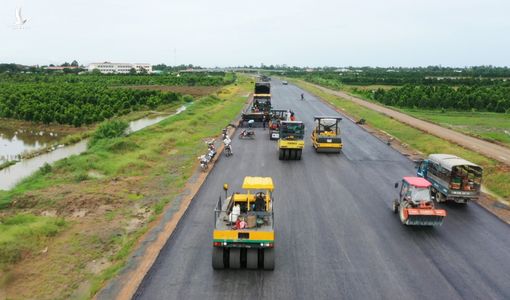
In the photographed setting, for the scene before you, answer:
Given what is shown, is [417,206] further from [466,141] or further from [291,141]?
[466,141]

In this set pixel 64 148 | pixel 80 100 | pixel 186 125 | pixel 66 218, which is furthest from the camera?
pixel 80 100

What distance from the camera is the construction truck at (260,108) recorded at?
136ft

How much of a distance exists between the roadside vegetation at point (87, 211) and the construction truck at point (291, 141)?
6.29 metres

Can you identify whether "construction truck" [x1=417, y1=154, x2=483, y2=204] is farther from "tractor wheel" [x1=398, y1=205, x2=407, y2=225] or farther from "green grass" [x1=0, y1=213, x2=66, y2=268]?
"green grass" [x1=0, y1=213, x2=66, y2=268]

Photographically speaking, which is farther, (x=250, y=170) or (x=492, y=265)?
(x=250, y=170)

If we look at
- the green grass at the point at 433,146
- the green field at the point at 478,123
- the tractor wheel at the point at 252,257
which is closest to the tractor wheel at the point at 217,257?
the tractor wheel at the point at 252,257

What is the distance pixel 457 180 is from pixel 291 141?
1106 centimetres

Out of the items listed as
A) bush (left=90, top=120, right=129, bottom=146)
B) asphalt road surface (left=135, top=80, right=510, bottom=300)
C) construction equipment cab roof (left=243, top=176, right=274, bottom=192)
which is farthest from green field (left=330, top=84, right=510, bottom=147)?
bush (left=90, top=120, right=129, bottom=146)

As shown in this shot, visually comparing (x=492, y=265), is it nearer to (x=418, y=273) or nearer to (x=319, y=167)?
(x=418, y=273)

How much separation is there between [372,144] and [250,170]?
45.4 ft

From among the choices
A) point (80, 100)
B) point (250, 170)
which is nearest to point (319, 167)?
point (250, 170)

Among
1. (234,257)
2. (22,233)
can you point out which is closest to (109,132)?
→ (22,233)

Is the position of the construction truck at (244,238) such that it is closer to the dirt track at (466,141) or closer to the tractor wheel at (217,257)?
the tractor wheel at (217,257)

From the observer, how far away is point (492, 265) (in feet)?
43.5
